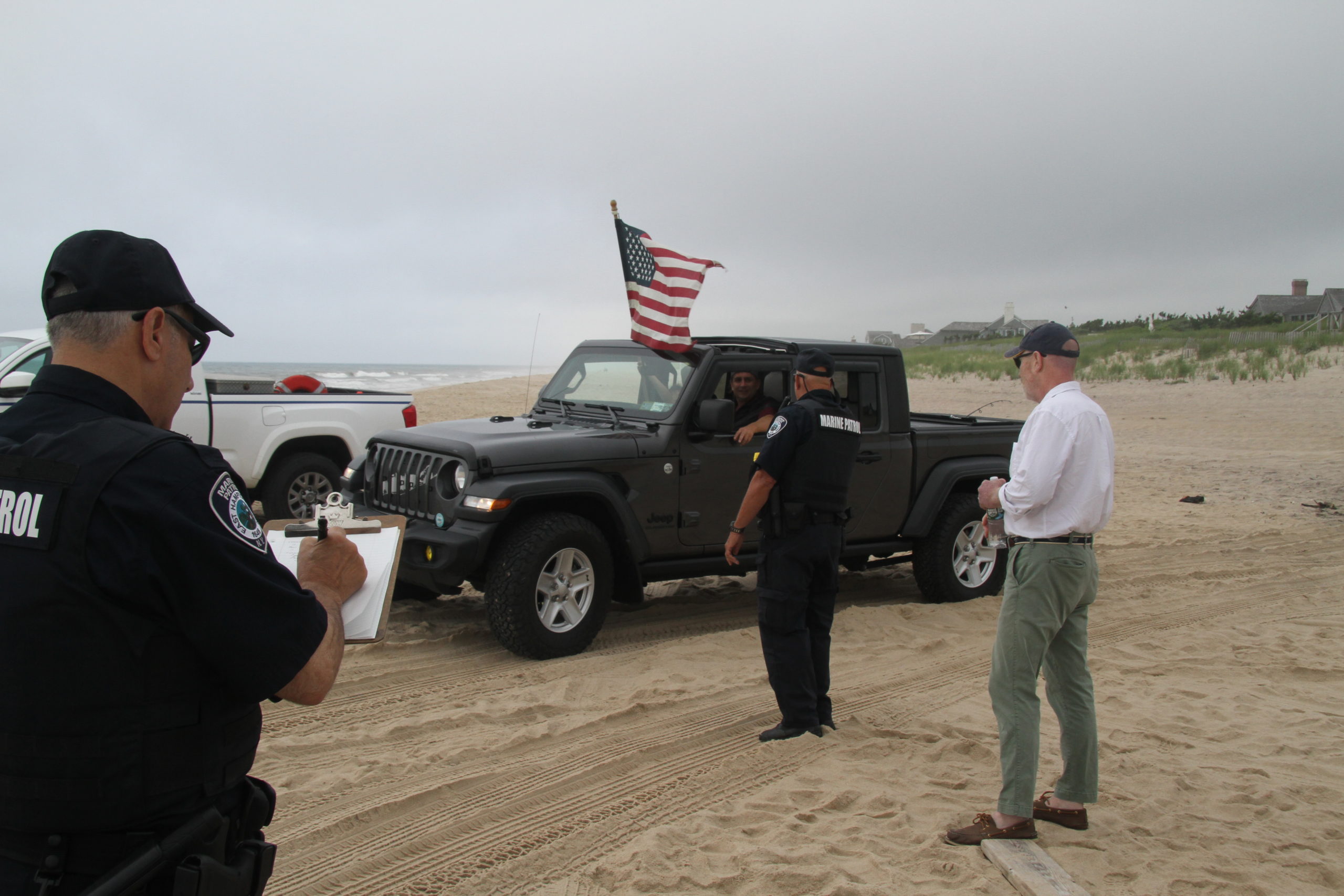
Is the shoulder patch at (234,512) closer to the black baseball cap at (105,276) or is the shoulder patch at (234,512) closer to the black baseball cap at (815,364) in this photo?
the black baseball cap at (105,276)

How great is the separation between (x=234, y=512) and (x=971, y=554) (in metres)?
6.52

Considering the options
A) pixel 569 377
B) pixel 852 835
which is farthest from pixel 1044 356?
pixel 569 377

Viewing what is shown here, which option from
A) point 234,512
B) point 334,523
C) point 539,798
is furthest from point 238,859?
point 539,798

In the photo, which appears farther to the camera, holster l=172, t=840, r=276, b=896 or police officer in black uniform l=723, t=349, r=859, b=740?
police officer in black uniform l=723, t=349, r=859, b=740

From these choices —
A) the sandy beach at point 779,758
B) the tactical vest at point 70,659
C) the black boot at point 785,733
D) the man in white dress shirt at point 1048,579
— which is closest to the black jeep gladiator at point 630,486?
the sandy beach at point 779,758

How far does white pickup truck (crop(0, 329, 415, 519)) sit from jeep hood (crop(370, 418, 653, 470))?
9.28 feet

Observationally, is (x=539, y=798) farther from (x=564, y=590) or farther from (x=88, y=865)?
(x=88, y=865)

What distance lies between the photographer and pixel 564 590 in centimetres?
551

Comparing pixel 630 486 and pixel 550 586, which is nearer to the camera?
pixel 550 586

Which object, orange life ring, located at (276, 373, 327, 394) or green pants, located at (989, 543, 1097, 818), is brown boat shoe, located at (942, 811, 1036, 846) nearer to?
green pants, located at (989, 543, 1097, 818)

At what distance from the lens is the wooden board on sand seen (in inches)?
Answer: 122

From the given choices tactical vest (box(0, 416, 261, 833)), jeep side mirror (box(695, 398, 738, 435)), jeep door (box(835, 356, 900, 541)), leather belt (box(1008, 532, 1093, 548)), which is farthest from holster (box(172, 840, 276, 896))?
jeep door (box(835, 356, 900, 541))

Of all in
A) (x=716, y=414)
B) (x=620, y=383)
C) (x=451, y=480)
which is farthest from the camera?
(x=620, y=383)

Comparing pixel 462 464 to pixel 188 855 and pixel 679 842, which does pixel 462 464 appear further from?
pixel 188 855
